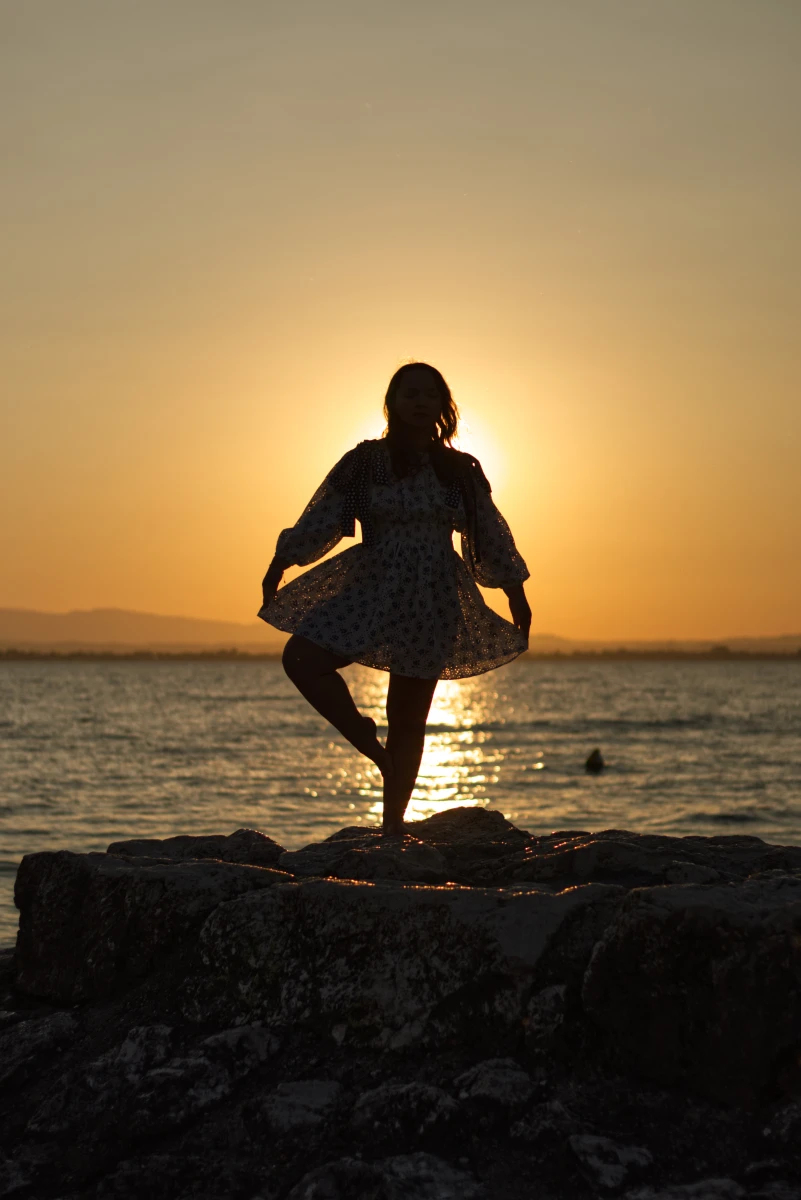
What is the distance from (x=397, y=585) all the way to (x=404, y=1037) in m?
2.37

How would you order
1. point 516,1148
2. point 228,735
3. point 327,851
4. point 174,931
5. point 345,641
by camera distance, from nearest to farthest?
point 516,1148, point 174,931, point 327,851, point 345,641, point 228,735

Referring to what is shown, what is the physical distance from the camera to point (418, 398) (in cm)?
539

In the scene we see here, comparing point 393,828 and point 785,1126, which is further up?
point 393,828

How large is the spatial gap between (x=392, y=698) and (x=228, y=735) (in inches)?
1620

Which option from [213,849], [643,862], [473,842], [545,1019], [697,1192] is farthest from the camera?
[473,842]

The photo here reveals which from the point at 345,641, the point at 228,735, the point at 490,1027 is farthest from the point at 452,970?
the point at 228,735

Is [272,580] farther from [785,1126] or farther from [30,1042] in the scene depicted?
[785,1126]

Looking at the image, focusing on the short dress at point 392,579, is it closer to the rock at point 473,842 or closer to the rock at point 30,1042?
the rock at point 473,842

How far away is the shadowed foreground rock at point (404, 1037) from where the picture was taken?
282cm

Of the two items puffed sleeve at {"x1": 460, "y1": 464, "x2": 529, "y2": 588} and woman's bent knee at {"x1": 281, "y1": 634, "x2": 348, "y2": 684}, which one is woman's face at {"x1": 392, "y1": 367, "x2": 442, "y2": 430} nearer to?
puffed sleeve at {"x1": 460, "y1": 464, "x2": 529, "y2": 588}

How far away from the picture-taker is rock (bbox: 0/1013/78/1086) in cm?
351

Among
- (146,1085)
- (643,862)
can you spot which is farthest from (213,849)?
(643,862)

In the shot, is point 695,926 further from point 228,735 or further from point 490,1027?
point 228,735

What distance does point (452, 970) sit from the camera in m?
3.29
